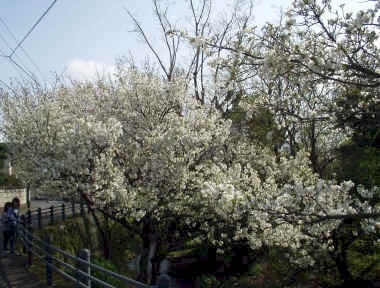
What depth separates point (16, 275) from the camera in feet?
33.7

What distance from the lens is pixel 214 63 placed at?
18.6 feet

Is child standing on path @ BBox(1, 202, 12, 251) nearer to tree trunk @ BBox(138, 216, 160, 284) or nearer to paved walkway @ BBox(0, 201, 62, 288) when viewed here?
paved walkway @ BBox(0, 201, 62, 288)

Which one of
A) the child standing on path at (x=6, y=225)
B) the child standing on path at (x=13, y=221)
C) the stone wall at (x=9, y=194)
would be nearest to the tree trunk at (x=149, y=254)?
the child standing on path at (x=13, y=221)

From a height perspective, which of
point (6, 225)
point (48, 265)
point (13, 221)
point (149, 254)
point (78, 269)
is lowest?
point (149, 254)

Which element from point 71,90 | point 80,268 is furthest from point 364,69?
point 71,90

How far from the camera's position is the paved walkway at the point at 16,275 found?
30.7 feet

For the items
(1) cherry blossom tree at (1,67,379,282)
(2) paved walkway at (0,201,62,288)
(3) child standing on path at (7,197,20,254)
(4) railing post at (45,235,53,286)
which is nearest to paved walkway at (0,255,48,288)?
(2) paved walkway at (0,201,62,288)

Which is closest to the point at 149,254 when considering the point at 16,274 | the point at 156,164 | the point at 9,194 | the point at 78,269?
the point at 156,164

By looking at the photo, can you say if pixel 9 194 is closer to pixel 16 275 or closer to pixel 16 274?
pixel 16 274

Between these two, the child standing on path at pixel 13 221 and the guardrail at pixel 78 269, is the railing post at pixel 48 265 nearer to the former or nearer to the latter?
the guardrail at pixel 78 269

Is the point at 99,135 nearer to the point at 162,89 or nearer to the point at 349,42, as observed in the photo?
the point at 162,89

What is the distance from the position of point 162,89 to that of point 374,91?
31.0 ft

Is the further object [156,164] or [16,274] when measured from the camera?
[156,164]

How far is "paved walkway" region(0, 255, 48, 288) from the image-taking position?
935 cm
